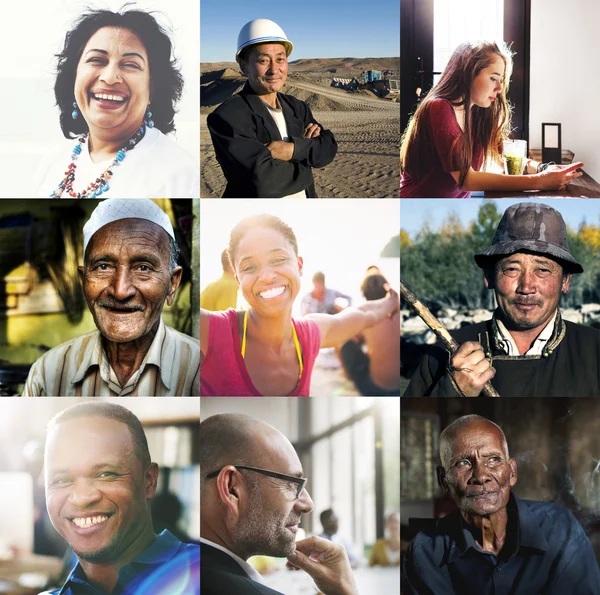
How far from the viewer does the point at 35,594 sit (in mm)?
3189

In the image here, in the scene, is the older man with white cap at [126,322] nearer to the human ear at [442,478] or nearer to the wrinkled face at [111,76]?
the wrinkled face at [111,76]

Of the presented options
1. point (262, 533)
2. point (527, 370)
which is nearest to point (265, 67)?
point (527, 370)

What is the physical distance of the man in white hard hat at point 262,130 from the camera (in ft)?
10.5

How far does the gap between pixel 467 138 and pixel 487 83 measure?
234 mm

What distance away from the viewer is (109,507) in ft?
10.4

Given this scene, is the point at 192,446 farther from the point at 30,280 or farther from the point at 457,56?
the point at 457,56

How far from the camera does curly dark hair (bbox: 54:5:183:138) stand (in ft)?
10.6

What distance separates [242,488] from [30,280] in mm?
1163

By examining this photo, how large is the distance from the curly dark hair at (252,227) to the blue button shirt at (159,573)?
1128mm

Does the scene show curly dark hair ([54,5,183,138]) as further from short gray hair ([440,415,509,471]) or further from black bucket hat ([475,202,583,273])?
short gray hair ([440,415,509,471])

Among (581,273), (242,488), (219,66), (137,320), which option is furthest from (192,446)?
(581,273)

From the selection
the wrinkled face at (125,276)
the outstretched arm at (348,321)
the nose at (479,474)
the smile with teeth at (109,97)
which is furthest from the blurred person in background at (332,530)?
the smile with teeth at (109,97)

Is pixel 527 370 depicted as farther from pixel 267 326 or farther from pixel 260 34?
pixel 260 34

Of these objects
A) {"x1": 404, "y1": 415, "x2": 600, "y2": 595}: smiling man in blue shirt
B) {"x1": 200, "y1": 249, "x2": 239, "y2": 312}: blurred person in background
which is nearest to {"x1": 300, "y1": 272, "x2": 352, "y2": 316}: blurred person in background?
{"x1": 200, "y1": 249, "x2": 239, "y2": 312}: blurred person in background
